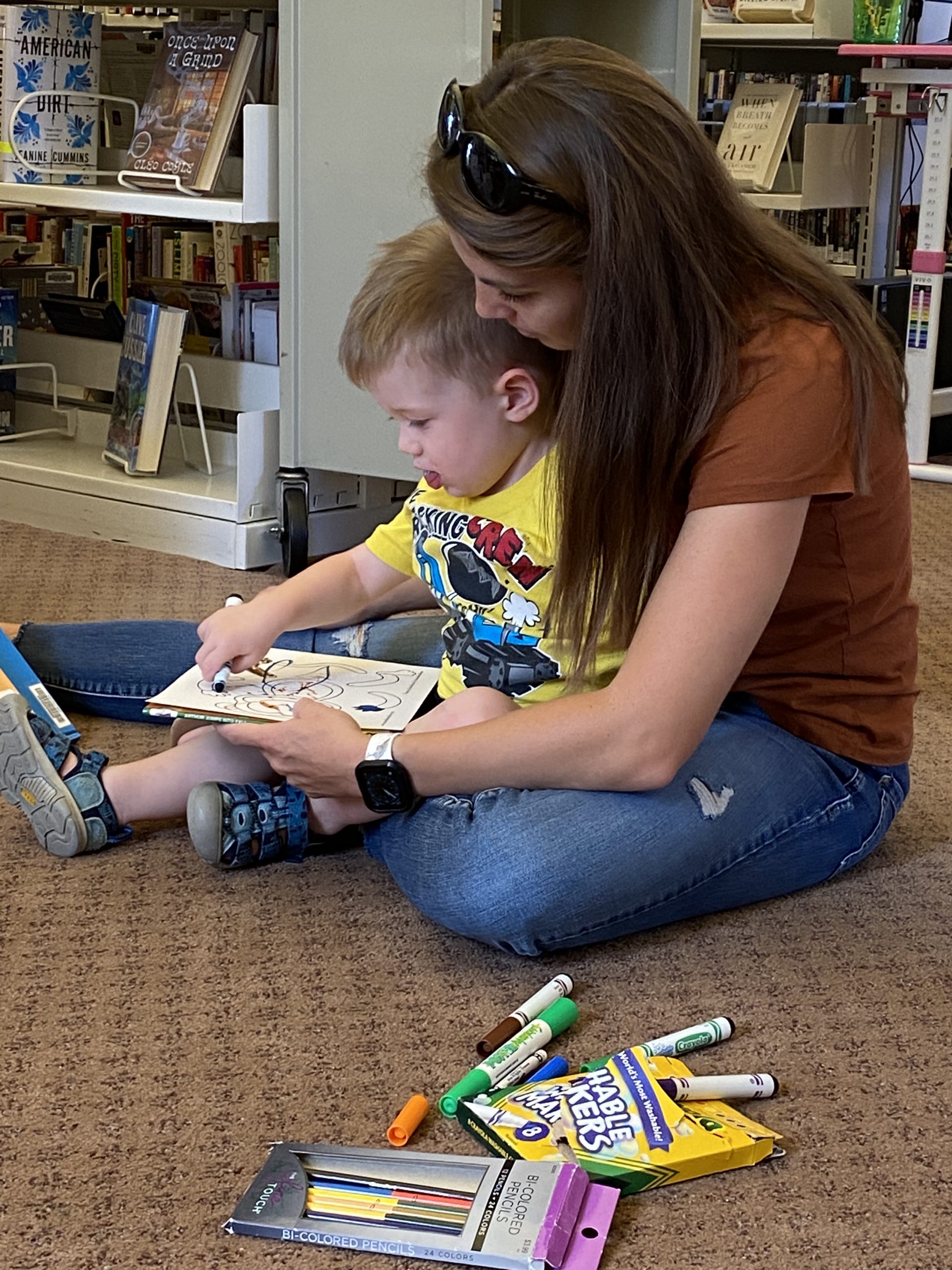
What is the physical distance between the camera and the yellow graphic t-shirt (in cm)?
121

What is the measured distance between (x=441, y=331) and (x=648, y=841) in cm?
41

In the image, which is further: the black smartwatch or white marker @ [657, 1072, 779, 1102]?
the black smartwatch

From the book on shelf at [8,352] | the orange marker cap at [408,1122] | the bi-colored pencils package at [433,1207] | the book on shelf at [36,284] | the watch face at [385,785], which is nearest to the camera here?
the bi-colored pencils package at [433,1207]

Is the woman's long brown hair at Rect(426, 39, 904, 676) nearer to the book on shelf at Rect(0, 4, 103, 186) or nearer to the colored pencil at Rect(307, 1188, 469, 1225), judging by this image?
the colored pencil at Rect(307, 1188, 469, 1225)

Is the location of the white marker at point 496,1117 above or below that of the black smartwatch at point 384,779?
below

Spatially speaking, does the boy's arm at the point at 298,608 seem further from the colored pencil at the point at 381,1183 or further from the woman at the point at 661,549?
the colored pencil at the point at 381,1183

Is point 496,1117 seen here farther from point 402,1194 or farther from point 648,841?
point 648,841

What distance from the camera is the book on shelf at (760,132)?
3.35 meters

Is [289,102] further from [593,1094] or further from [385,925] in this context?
[593,1094]

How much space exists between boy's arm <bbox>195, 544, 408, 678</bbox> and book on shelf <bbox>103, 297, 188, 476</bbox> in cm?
100

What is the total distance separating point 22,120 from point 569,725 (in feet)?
5.77

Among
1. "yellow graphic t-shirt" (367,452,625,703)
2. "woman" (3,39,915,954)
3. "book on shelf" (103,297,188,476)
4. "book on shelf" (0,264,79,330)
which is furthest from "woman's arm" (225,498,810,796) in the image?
"book on shelf" (0,264,79,330)

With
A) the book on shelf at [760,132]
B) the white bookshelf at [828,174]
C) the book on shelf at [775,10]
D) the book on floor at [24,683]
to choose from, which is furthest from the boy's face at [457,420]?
the book on shelf at [775,10]

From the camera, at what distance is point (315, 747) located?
116 cm
